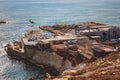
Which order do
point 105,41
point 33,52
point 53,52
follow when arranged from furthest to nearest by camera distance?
1. point 105,41
2. point 33,52
3. point 53,52

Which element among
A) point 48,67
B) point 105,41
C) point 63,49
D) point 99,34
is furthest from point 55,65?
point 99,34

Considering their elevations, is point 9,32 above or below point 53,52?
below

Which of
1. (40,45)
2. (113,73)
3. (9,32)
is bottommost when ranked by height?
(9,32)

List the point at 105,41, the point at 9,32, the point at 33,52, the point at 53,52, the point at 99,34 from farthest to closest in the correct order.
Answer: the point at 9,32 < the point at 99,34 < the point at 105,41 < the point at 33,52 < the point at 53,52

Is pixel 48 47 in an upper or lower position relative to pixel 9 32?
upper

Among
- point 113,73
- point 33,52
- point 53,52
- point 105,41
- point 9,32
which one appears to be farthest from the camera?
point 9,32

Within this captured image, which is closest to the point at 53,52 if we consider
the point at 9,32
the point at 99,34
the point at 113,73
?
the point at 99,34

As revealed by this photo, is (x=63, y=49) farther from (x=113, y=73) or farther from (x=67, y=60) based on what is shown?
(x=113, y=73)

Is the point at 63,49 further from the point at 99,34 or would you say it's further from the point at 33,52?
the point at 99,34

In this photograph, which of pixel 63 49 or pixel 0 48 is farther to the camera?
pixel 0 48
